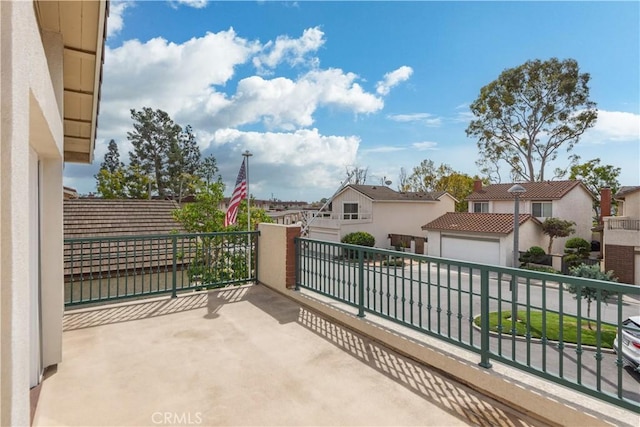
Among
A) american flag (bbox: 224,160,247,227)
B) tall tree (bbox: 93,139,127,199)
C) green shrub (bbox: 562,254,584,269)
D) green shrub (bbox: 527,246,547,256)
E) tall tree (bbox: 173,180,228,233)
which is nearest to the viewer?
american flag (bbox: 224,160,247,227)

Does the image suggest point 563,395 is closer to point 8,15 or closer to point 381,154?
→ point 8,15

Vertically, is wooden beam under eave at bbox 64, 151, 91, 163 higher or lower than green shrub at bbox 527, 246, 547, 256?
higher

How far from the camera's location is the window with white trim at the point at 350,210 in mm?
26045

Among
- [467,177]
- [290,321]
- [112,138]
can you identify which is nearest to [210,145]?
[112,138]

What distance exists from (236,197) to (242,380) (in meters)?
4.78

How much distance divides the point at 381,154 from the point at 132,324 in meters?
30.4

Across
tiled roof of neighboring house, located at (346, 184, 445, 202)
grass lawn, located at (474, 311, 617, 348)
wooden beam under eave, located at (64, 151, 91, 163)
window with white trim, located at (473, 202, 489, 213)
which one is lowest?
grass lawn, located at (474, 311, 617, 348)

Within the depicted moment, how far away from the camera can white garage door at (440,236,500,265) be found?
18.3 m

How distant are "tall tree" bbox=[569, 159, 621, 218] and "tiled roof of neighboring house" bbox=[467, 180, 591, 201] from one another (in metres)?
8.45

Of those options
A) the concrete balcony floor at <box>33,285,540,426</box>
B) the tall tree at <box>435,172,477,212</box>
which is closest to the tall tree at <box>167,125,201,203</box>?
the tall tree at <box>435,172,477,212</box>

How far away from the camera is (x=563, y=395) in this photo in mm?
2432

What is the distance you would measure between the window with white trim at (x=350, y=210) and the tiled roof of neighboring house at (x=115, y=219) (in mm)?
16710

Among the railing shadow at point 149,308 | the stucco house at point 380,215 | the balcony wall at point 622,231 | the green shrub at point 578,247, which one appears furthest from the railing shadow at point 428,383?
the green shrub at point 578,247

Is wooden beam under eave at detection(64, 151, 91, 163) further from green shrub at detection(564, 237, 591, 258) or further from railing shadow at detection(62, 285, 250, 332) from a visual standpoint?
green shrub at detection(564, 237, 591, 258)
